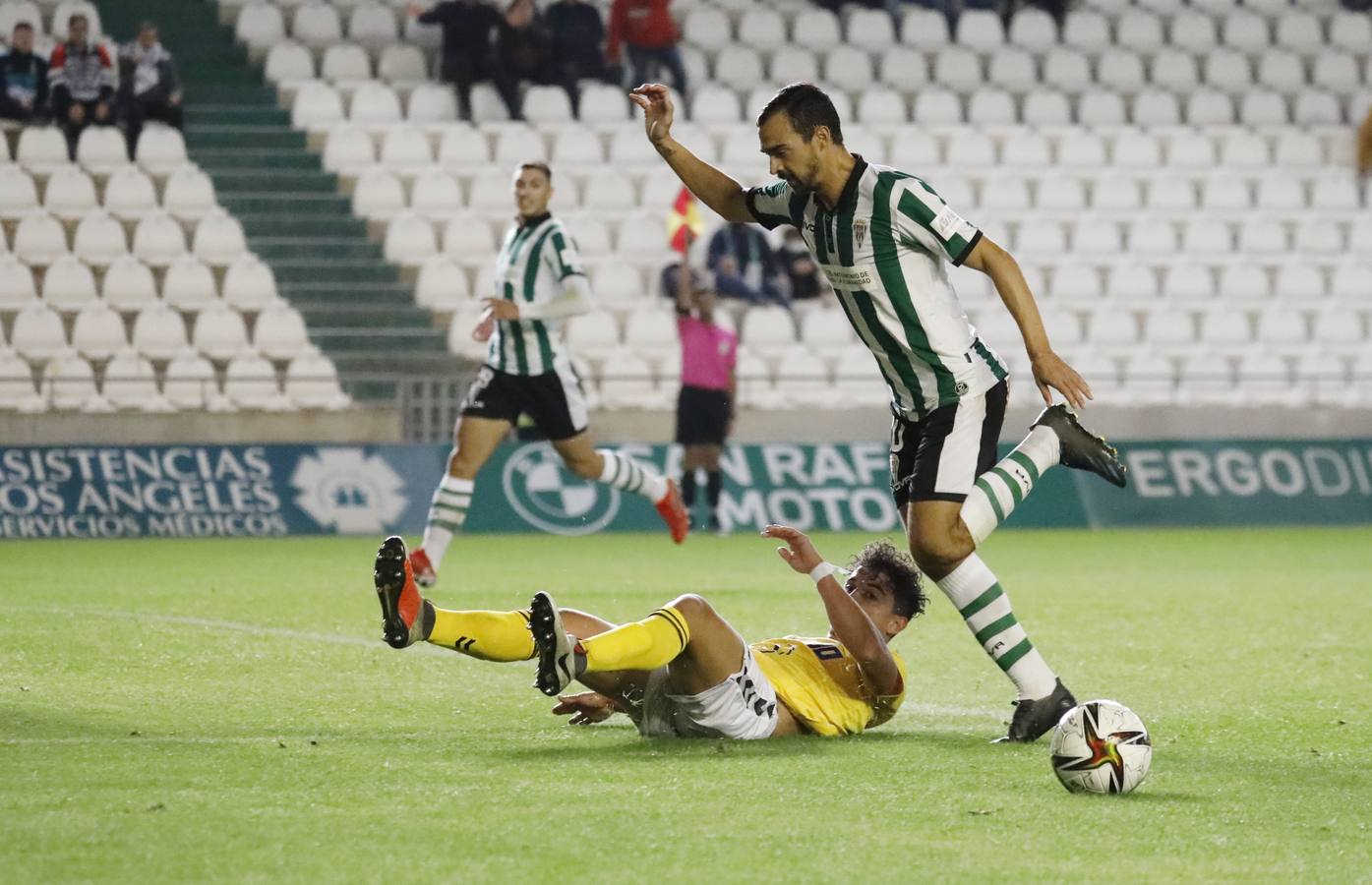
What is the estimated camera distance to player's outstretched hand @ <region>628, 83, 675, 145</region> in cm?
652

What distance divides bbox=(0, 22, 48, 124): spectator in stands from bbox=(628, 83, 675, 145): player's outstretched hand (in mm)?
14021

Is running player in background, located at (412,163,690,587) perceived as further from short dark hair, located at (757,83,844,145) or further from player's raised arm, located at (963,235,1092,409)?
player's raised arm, located at (963,235,1092,409)

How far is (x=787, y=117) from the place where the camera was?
5.92 m

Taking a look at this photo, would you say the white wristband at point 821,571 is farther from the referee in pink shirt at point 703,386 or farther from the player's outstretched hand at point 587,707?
the referee in pink shirt at point 703,386

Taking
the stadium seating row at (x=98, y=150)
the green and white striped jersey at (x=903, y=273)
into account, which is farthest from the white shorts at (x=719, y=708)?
the stadium seating row at (x=98, y=150)

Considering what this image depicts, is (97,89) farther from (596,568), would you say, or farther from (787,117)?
(787,117)

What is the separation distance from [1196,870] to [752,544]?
11793mm

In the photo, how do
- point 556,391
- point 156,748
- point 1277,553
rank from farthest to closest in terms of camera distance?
point 1277,553 < point 556,391 < point 156,748

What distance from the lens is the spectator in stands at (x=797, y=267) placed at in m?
19.3

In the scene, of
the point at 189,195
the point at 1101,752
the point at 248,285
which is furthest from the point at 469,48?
the point at 1101,752

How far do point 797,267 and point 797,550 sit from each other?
13.8 m

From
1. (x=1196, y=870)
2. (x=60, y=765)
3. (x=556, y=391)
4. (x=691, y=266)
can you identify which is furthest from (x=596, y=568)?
(x=1196, y=870)

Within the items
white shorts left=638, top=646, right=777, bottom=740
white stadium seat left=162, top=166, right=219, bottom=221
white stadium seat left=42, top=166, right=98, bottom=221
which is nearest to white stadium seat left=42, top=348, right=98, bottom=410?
white stadium seat left=42, top=166, right=98, bottom=221

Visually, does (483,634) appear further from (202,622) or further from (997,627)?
(202,622)
